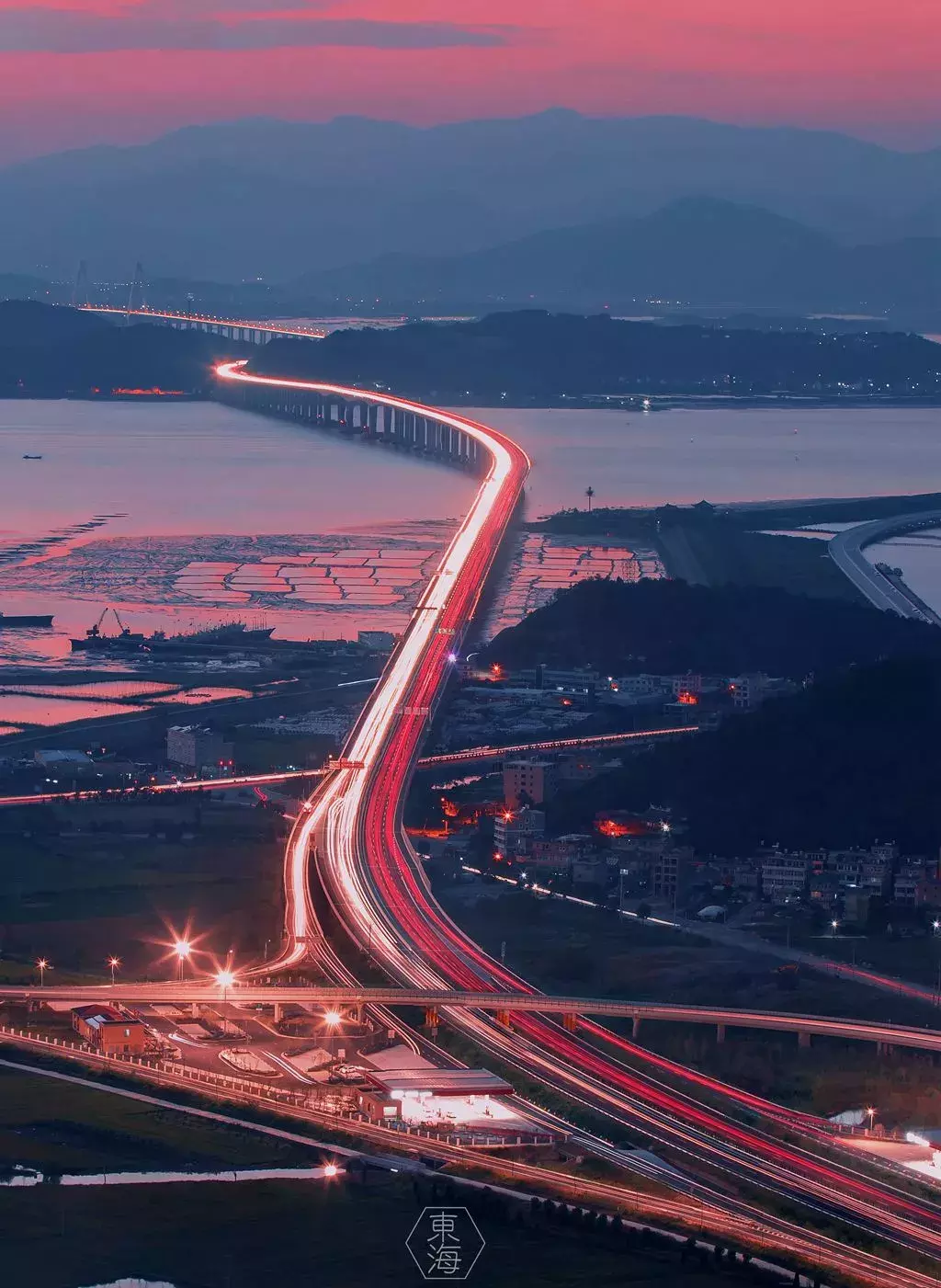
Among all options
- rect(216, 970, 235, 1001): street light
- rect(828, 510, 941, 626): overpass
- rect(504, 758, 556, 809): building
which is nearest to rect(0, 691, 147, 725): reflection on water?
rect(504, 758, 556, 809): building

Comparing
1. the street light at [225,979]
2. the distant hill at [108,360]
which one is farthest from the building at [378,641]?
the distant hill at [108,360]

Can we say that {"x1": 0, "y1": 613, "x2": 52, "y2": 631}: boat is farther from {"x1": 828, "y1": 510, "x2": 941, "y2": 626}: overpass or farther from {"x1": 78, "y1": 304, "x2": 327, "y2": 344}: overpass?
{"x1": 78, "y1": 304, "x2": 327, "y2": 344}: overpass

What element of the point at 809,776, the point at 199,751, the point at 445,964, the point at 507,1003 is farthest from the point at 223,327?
the point at 507,1003

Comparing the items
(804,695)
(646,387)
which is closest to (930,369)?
(646,387)

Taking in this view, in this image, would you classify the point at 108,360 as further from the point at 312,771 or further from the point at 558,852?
the point at 558,852

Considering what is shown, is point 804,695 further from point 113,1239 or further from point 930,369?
point 930,369

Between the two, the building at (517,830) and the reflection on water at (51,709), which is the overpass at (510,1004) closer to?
the building at (517,830)

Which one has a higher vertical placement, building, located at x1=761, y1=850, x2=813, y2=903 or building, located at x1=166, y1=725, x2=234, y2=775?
building, located at x1=761, y1=850, x2=813, y2=903
